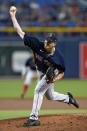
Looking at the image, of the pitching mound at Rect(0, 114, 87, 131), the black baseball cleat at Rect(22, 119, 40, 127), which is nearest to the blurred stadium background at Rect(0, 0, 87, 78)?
the pitching mound at Rect(0, 114, 87, 131)

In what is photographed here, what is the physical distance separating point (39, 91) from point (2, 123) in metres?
0.89

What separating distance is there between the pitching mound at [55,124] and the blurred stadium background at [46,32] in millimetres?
11827

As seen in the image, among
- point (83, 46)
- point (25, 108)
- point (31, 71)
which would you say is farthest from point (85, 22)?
point (25, 108)

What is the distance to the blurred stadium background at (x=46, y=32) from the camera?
1959 centimetres

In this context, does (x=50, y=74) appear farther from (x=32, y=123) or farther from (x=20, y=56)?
(x=20, y=56)

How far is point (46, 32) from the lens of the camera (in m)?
19.9

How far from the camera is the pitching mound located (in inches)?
273

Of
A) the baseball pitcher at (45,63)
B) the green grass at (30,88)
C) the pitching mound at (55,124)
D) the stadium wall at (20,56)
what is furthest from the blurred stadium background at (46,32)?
the baseball pitcher at (45,63)

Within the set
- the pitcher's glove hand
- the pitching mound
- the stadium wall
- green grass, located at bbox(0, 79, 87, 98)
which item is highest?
the stadium wall

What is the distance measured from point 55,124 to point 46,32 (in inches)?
506

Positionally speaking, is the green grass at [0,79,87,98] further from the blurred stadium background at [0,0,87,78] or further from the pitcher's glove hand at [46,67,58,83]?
the pitcher's glove hand at [46,67,58,83]

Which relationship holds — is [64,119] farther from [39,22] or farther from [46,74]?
[39,22]

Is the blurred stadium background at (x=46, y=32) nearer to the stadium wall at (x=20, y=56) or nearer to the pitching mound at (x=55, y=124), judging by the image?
the stadium wall at (x=20, y=56)

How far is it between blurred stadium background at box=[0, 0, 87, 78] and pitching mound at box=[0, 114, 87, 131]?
466 inches
